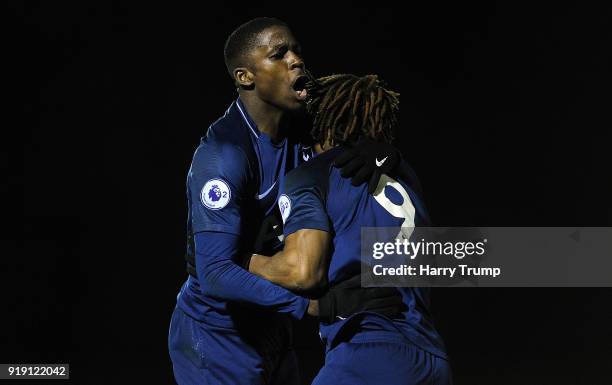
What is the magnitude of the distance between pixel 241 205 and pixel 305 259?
44cm

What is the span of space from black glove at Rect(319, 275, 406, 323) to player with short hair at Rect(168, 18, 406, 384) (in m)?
0.33

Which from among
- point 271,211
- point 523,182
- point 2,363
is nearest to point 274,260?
point 271,211

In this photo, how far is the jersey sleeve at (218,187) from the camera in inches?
106

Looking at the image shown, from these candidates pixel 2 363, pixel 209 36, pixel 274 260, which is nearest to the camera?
pixel 274 260

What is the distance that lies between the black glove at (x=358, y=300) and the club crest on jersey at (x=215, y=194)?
440 mm

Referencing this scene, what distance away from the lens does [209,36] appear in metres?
4.51

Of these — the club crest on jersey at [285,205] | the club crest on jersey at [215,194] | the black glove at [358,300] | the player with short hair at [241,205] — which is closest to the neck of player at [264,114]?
the player with short hair at [241,205]

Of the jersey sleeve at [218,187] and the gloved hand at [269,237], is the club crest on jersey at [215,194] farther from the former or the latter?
the gloved hand at [269,237]

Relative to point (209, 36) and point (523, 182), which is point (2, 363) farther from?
point (523, 182)

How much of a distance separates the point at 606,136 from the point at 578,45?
1.32 ft

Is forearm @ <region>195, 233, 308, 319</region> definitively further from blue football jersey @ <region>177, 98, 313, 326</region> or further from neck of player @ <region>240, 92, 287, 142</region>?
neck of player @ <region>240, 92, 287, 142</region>

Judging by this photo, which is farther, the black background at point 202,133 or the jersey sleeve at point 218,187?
the black background at point 202,133

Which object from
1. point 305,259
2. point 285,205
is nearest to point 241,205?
point 285,205

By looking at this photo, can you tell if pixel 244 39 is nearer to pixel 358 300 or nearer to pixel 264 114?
pixel 264 114
